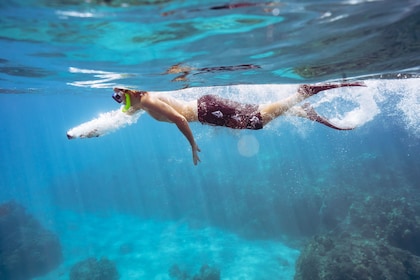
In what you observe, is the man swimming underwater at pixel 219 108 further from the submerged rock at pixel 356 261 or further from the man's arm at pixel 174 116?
the submerged rock at pixel 356 261

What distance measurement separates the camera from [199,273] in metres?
18.4

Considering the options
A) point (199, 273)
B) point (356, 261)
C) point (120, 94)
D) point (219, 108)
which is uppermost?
point (120, 94)

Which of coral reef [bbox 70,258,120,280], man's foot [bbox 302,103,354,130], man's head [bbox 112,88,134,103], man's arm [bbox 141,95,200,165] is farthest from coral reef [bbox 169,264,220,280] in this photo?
man's head [bbox 112,88,134,103]

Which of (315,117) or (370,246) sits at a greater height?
(315,117)

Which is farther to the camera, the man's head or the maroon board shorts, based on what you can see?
the maroon board shorts

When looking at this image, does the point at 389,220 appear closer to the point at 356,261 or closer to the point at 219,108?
the point at 356,261

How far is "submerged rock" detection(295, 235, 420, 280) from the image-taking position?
41.4ft

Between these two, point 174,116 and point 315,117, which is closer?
point 174,116

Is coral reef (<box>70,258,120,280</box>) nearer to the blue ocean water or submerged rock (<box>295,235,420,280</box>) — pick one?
the blue ocean water

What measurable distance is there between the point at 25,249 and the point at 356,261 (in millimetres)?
23142

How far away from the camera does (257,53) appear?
8.98 meters

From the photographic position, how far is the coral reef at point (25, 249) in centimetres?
2077

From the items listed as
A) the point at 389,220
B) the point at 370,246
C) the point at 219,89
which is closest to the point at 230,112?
the point at 219,89

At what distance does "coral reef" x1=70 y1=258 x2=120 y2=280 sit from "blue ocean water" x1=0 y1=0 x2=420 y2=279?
105 cm
